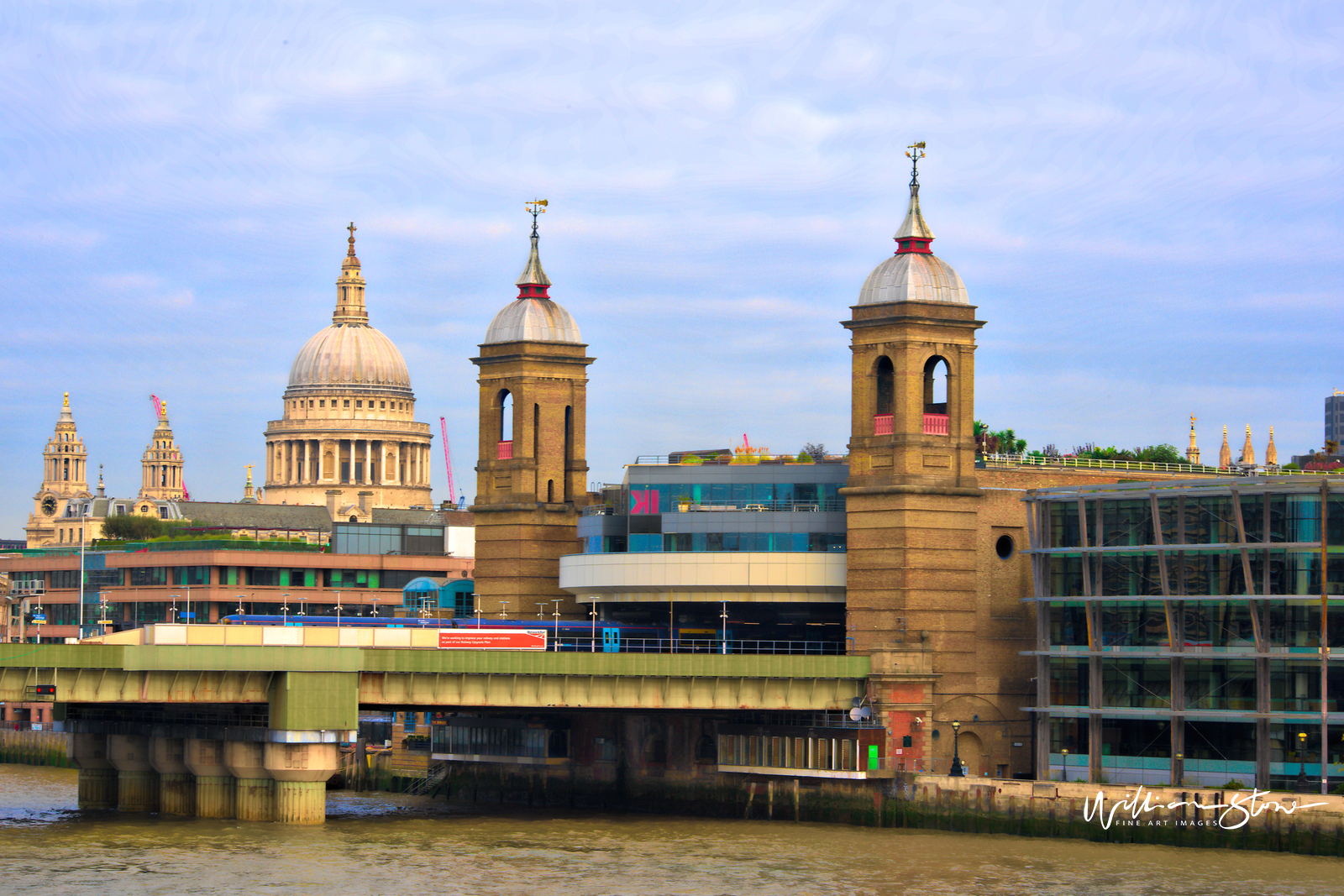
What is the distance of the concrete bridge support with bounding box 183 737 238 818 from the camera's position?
10700cm

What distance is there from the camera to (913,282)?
115000mm

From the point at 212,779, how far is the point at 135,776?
9267 millimetres

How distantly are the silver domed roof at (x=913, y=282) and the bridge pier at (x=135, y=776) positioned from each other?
144 feet

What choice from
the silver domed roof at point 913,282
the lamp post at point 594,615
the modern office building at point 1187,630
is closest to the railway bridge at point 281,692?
the modern office building at point 1187,630

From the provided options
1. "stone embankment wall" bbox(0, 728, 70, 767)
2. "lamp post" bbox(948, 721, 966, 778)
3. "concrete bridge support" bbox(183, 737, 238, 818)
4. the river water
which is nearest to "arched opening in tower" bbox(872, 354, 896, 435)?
"lamp post" bbox(948, 721, 966, 778)

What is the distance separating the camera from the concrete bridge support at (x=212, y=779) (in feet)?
351

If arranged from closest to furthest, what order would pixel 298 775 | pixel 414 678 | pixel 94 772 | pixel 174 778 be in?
pixel 298 775 → pixel 414 678 → pixel 174 778 → pixel 94 772

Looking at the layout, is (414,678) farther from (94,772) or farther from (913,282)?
(913,282)

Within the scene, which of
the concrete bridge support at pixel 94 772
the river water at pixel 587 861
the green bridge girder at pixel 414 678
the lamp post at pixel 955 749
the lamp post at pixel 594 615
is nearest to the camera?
the river water at pixel 587 861

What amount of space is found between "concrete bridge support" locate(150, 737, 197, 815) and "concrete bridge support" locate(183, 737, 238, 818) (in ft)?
10.4

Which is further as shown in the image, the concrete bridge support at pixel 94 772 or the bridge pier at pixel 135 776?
the concrete bridge support at pixel 94 772

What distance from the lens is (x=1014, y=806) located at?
10231 cm

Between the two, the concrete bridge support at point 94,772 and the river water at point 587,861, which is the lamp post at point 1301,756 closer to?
the river water at point 587,861

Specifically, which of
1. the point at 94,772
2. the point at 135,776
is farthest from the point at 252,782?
the point at 94,772
